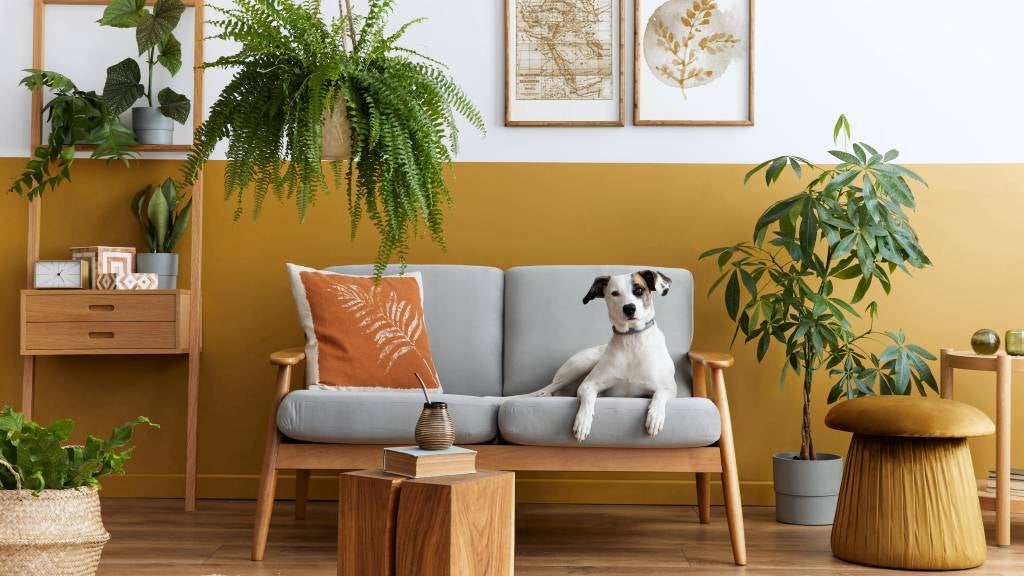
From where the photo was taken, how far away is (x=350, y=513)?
194 cm

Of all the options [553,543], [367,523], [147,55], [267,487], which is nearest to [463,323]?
[553,543]

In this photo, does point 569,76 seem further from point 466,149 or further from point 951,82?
point 951,82

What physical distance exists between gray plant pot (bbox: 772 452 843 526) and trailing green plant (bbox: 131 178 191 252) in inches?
94.4

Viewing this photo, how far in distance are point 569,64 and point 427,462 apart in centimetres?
215

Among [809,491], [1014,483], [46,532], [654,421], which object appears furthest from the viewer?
[809,491]

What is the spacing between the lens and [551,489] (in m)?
3.57

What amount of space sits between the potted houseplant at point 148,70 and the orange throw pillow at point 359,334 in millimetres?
904

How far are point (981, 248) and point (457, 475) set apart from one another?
103 inches

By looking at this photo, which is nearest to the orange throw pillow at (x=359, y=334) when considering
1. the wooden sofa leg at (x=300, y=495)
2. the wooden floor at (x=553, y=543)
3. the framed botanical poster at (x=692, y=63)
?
the wooden sofa leg at (x=300, y=495)

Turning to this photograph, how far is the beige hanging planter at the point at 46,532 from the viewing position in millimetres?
2084

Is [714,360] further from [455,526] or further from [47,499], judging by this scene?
[47,499]

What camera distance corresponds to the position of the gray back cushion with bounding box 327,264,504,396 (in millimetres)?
3242

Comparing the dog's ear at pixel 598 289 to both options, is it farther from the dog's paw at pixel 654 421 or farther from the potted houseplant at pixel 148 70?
the potted houseplant at pixel 148 70

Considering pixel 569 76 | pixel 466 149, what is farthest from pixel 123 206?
pixel 569 76
